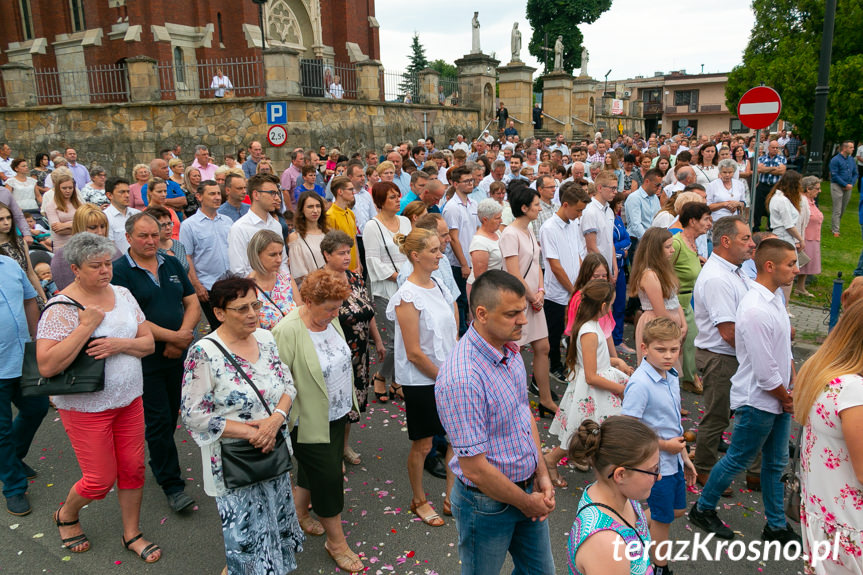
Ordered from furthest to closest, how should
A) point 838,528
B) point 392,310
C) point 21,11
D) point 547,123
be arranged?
point 547,123 < point 21,11 < point 392,310 < point 838,528

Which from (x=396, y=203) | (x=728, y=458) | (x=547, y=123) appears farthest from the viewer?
(x=547, y=123)

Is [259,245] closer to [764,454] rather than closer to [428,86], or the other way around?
[764,454]

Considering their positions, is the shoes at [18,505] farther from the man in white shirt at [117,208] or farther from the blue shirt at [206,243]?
the man in white shirt at [117,208]

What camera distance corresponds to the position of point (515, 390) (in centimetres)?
280

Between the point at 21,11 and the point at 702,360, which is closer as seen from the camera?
the point at 702,360

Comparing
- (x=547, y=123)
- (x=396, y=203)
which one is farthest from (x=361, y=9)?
(x=396, y=203)

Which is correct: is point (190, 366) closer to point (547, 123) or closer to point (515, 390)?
point (515, 390)

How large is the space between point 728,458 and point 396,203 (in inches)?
153

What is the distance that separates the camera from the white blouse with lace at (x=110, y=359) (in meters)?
3.63

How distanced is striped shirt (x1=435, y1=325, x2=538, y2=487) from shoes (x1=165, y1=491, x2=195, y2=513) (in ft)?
8.69

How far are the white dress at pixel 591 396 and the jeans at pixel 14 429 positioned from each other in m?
4.09

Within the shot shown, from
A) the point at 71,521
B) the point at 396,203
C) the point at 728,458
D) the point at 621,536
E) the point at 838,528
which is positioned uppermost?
the point at 396,203

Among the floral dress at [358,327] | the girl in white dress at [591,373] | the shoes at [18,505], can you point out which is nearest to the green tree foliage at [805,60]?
the girl in white dress at [591,373]

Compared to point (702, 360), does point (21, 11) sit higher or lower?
higher
